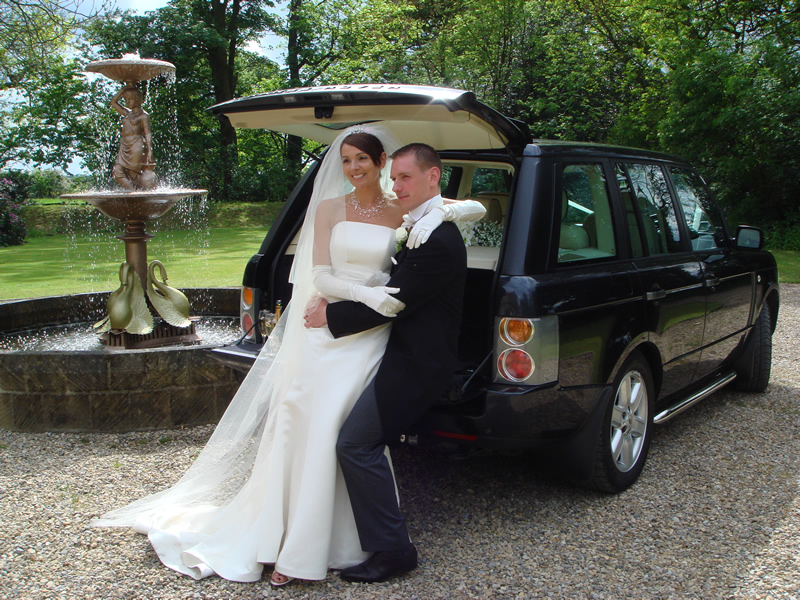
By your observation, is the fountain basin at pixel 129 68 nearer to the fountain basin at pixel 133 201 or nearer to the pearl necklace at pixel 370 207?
the fountain basin at pixel 133 201

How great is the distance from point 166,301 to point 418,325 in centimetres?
458

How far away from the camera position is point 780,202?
19188 millimetres

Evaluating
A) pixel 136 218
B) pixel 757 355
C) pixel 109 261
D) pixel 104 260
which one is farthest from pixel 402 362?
pixel 104 260

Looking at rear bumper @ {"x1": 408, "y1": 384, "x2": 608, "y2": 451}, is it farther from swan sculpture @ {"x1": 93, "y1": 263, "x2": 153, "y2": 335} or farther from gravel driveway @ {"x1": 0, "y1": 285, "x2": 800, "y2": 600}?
swan sculpture @ {"x1": 93, "y1": 263, "x2": 153, "y2": 335}

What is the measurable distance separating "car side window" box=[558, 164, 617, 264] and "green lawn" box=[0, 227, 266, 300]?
8469 millimetres

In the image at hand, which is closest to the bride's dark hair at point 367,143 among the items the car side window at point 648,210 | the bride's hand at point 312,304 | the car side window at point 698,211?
the bride's hand at point 312,304

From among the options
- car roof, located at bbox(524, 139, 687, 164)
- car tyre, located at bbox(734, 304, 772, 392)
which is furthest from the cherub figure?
car tyre, located at bbox(734, 304, 772, 392)

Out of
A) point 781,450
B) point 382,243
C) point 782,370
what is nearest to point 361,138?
point 382,243

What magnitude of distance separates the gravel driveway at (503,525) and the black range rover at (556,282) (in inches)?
13.6

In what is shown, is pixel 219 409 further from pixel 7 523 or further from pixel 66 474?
pixel 7 523

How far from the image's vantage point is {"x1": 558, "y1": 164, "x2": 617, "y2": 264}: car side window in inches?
149

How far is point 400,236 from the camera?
3.31 m

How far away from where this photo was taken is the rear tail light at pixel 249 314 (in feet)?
14.6

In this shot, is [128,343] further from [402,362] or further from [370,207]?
[402,362]
